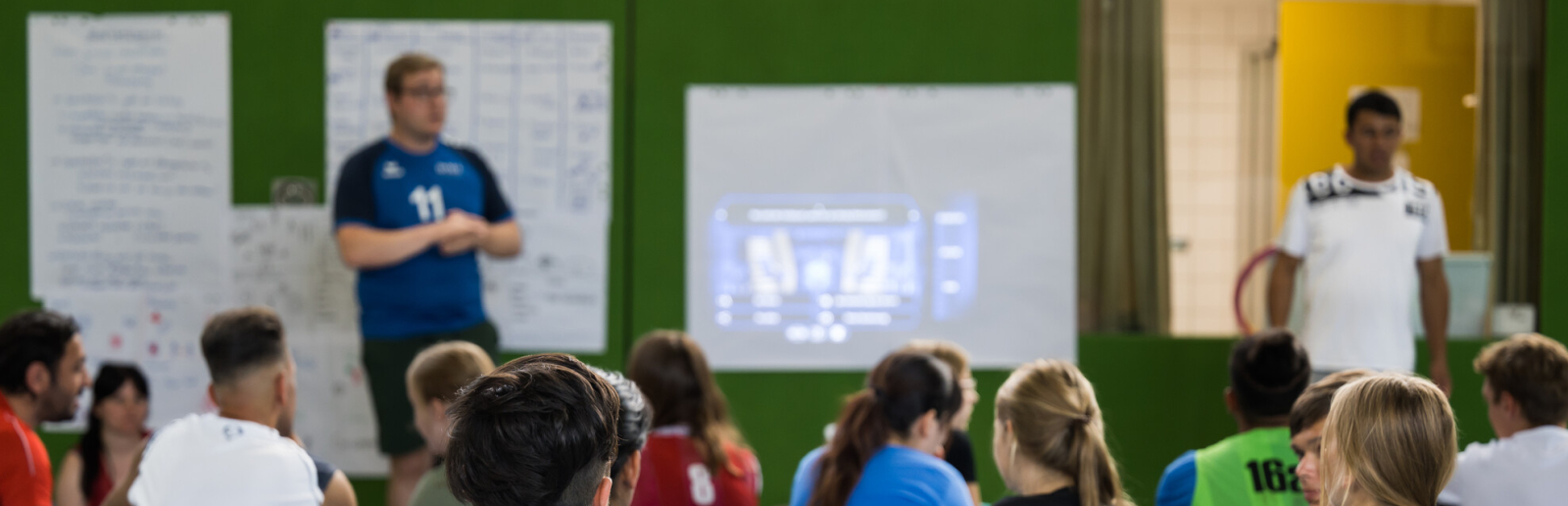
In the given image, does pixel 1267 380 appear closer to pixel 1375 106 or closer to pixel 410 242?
pixel 1375 106

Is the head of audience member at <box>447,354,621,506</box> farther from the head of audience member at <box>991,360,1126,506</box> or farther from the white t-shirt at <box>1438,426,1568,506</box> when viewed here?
the white t-shirt at <box>1438,426,1568,506</box>

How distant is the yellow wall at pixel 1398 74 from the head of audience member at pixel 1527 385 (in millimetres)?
1991

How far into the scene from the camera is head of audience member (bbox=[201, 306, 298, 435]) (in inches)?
91.2

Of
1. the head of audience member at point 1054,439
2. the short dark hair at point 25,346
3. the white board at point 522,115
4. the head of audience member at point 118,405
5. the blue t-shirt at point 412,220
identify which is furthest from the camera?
the white board at point 522,115

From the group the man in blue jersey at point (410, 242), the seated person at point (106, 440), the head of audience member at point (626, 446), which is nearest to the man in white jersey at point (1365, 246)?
the man in blue jersey at point (410, 242)

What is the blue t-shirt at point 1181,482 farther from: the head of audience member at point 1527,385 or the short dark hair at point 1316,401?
the head of audience member at point 1527,385

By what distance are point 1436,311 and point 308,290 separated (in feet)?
13.5

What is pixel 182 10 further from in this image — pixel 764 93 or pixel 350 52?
pixel 764 93

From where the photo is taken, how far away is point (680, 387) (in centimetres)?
284

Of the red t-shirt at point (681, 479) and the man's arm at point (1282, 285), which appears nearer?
the red t-shirt at point (681, 479)

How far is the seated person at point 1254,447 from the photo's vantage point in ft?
7.70

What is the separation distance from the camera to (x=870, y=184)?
454 cm

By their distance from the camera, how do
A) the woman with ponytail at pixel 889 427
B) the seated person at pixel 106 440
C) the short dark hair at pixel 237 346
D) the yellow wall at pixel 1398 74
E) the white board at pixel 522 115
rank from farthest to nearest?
the yellow wall at pixel 1398 74, the white board at pixel 522 115, the seated person at pixel 106 440, the woman with ponytail at pixel 889 427, the short dark hair at pixel 237 346

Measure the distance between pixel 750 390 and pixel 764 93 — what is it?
1.15 metres
